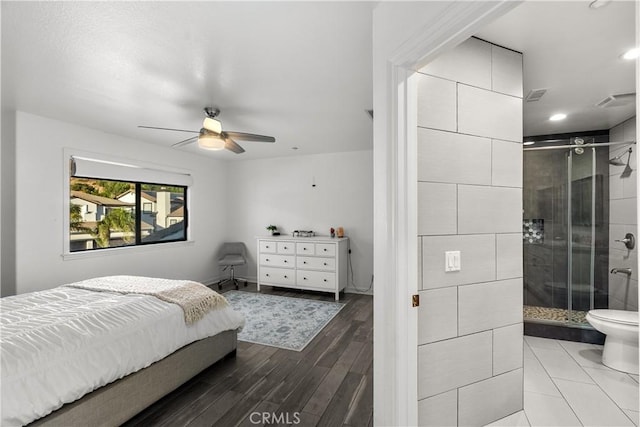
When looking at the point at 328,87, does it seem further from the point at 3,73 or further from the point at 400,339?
the point at 3,73

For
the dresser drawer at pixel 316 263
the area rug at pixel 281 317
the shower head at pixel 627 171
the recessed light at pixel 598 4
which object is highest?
the recessed light at pixel 598 4

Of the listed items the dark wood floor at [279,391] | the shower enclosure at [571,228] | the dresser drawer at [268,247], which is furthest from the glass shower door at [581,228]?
the dresser drawer at [268,247]

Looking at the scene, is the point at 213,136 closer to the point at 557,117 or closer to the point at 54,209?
the point at 54,209

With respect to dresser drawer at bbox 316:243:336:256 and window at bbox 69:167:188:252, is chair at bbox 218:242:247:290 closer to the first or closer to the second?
window at bbox 69:167:188:252

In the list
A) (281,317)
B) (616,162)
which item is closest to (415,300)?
(281,317)

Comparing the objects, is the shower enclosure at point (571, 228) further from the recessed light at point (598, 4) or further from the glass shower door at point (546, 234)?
the recessed light at point (598, 4)

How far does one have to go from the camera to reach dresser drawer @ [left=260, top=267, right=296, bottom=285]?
4781 millimetres

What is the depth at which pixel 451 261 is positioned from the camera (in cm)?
151

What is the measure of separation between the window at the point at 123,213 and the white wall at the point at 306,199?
1.13 metres

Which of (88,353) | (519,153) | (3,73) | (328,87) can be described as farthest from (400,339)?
(3,73)

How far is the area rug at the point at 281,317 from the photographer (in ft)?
9.90

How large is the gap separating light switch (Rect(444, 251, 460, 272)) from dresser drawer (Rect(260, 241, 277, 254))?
146 inches

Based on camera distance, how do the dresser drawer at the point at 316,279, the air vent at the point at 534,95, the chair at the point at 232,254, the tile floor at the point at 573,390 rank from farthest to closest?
the chair at the point at 232,254, the dresser drawer at the point at 316,279, the air vent at the point at 534,95, the tile floor at the point at 573,390

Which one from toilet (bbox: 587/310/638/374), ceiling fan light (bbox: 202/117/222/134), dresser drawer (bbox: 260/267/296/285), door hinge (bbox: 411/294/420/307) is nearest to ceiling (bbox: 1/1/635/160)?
ceiling fan light (bbox: 202/117/222/134)
